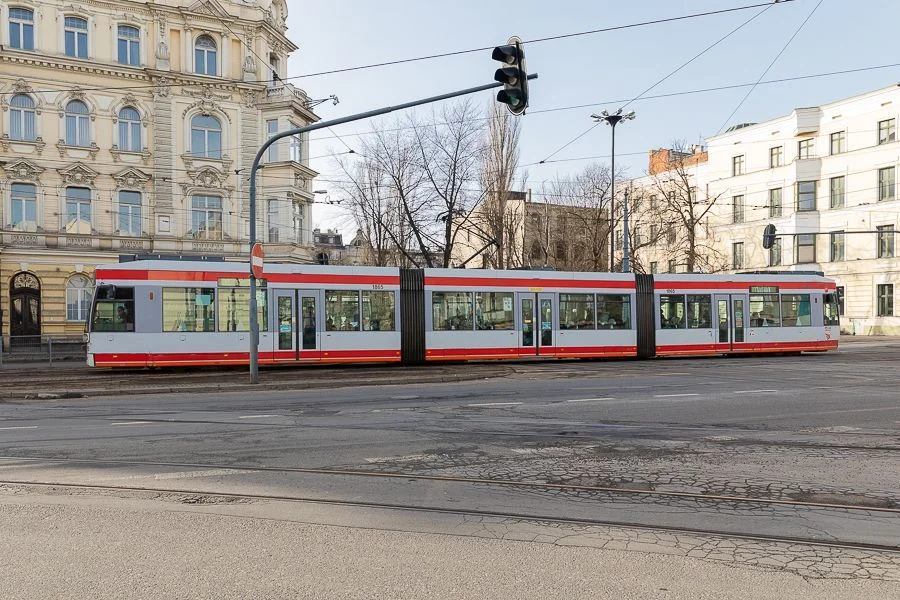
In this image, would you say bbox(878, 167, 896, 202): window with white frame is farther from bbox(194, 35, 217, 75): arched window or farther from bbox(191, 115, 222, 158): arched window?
bbox(194, 35, 217, 75): arched window

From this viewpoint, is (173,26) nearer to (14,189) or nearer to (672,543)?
(14,189)

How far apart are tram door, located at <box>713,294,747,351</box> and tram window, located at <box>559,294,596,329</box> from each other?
5.03 metres

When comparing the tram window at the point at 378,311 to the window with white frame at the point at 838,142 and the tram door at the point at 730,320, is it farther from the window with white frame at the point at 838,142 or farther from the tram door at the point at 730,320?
the window with white frame at the point at 838,142

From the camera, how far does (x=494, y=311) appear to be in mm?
22359

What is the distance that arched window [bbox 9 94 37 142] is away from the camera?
33.3 meters

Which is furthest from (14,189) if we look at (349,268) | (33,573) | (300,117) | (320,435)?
(33,573)

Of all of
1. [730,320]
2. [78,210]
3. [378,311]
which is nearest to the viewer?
[378,311]

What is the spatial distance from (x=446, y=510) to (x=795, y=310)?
24407 mm

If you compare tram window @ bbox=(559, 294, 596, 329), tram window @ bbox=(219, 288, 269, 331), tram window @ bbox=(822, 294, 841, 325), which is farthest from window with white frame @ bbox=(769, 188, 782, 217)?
tram window @ bbox=(219, 288, 269, 331)

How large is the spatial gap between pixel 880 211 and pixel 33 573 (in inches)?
2019

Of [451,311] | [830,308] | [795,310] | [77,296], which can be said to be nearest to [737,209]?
[830,308]

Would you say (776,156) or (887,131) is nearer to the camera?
(887,131)

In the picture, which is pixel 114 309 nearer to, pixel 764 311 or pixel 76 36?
pixel 764 311

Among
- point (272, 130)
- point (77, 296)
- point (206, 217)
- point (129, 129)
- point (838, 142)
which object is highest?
point (838, 142)
